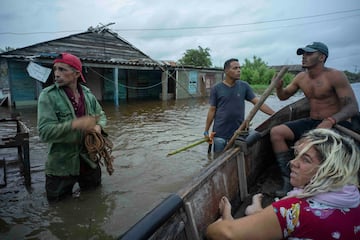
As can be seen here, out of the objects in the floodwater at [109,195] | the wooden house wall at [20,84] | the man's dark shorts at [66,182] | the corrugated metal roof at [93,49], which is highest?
the corrugated metal roof at [93,49]

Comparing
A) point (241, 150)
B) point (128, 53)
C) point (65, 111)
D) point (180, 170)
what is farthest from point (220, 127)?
point (128, 53)

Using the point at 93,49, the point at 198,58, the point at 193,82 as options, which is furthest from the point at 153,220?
the point at 198,58

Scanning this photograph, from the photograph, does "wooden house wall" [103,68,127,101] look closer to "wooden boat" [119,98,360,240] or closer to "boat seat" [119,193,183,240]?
"wooden boat" [119,98,360,240]

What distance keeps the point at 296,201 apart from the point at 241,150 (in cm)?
170

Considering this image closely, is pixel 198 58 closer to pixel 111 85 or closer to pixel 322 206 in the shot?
pixel 111 85

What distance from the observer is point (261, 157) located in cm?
377

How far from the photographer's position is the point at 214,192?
2.20 m

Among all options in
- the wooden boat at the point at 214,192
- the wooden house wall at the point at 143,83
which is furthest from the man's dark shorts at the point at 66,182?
the wooden house wall at the point at 143,83

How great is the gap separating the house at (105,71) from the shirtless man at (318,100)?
360 inches

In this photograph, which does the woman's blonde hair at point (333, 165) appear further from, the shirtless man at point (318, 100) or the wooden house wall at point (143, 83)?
the wooden house wall at point (143, 83)

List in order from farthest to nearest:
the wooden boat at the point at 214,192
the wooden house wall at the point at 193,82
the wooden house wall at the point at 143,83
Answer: the wooden house wall at the point at 193,82
the wooden house wall at the point at 143,83
the wooden boat at the point at 214,192

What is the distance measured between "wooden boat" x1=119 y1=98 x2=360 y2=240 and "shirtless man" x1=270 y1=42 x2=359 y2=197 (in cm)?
30

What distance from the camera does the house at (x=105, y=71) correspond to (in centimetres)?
1234

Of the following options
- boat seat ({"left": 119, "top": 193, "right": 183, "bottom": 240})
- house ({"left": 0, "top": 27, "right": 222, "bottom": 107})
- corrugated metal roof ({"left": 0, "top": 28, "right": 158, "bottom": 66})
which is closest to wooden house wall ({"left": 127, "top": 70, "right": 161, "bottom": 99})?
house ({"left": 0, "top": 27, "right": 222, "bottom": 107})
